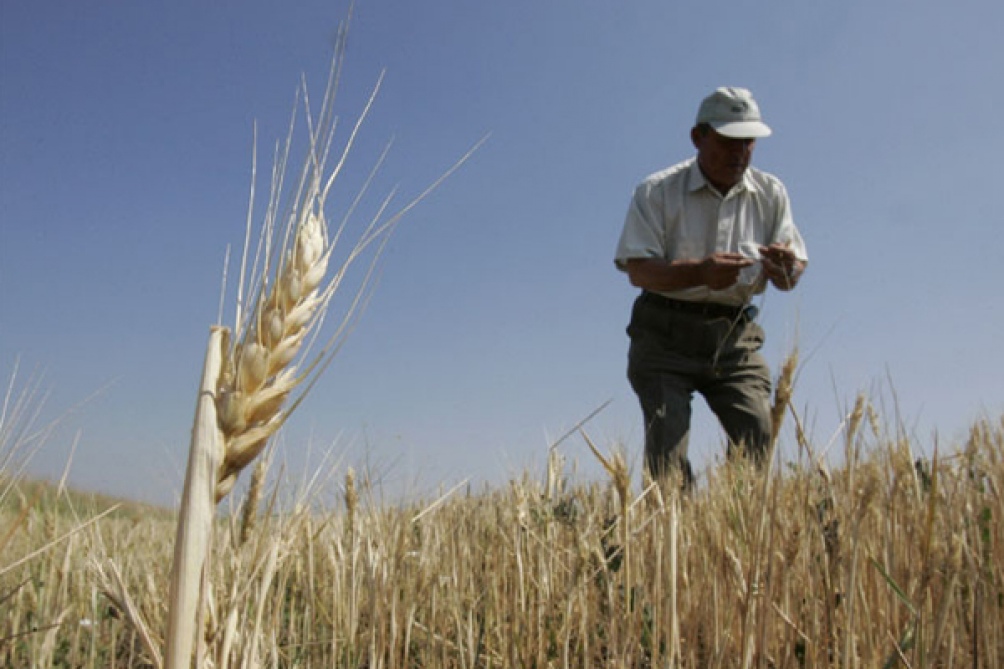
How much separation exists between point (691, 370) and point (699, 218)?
0.77m

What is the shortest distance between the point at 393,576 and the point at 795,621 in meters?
0.73

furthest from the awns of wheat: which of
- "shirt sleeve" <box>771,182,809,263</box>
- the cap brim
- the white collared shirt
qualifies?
"shirt sleeve" <box>771,182,809,263</box>

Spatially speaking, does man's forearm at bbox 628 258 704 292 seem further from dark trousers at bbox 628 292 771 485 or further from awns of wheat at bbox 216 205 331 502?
awns of wheat at bbox 216 205 331 502

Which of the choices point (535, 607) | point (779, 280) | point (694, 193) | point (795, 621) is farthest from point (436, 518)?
point (694, 193)

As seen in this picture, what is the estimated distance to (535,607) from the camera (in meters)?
1.50

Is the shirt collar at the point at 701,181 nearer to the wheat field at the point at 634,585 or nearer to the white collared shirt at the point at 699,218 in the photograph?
the white collared shirt at the point at 699,218

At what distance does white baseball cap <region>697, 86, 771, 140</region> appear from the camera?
136 inches

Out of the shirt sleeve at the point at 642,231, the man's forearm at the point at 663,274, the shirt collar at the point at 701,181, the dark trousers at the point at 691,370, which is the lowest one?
the dark trousers at the point at 691,370

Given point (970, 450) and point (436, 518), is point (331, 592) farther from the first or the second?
point (970, 450)

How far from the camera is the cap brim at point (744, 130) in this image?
3.45 metres

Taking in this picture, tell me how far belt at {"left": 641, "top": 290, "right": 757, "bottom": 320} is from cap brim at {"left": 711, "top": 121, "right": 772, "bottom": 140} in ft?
2.51

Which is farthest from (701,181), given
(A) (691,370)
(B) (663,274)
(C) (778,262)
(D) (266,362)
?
(D) (266,362)

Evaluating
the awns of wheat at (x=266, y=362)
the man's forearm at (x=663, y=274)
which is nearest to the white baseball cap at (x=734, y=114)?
the man's forearm at (x=663, y=274)

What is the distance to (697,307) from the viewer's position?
3.53 m
